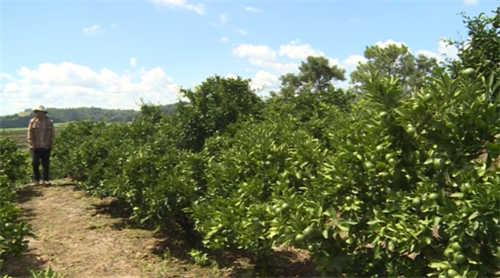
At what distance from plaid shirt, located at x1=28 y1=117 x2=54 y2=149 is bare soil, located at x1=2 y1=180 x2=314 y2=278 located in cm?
234

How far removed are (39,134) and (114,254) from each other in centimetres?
514

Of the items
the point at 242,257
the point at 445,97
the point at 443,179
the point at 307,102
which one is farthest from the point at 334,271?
the point at 307,102

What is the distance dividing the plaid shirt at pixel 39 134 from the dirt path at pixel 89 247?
164 centimetres

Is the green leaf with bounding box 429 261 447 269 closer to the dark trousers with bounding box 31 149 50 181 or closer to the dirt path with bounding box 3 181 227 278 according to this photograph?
the dirt path with bounding box 3 181 227 278

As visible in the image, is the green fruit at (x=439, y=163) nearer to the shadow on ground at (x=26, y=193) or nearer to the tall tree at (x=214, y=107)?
the tall tree at (x=214, y=107)

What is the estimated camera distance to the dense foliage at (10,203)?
411cm

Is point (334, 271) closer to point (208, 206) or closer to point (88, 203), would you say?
point (208, 206)

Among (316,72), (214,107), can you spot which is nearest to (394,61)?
(316,72)

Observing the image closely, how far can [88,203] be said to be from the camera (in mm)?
7867

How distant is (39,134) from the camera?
9039 mm

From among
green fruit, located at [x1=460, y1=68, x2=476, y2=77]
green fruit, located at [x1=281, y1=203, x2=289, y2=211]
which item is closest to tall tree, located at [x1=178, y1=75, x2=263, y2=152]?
green fruit, located at [x1=281, y1=203, x2=289, y2=211]

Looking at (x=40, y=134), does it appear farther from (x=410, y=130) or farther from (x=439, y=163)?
(x=439, y=163)

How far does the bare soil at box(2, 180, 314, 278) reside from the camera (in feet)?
15.3

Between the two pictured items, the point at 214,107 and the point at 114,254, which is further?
the point at 214,107
